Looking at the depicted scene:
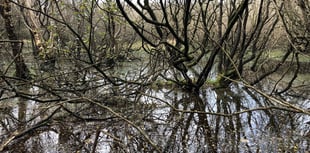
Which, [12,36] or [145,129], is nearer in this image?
[145,129]

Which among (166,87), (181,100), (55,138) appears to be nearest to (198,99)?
(181,100)

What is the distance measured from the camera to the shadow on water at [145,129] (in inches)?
167

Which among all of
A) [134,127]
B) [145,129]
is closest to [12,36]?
[145,129]

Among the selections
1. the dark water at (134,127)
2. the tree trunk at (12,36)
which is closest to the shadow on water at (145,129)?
the dark water at (134,127)

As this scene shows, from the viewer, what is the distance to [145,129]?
4.96 metres

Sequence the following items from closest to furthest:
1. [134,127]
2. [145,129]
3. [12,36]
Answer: [134,127] < [145,129] < [12,36]

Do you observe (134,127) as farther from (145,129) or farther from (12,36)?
(12,36)

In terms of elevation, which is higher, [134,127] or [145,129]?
[134,127]

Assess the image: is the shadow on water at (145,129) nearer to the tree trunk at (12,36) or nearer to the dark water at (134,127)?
the dark water at (134,127)

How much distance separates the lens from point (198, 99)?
7.18 m

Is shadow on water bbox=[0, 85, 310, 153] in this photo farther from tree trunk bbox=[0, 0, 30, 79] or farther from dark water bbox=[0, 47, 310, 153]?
tree trunk bbox=[0, 0, 30, 79]

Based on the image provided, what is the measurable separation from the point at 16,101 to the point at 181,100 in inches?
138

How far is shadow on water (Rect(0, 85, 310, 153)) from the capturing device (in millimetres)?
4234

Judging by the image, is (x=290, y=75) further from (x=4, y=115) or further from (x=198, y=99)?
(x=4, y=115)
